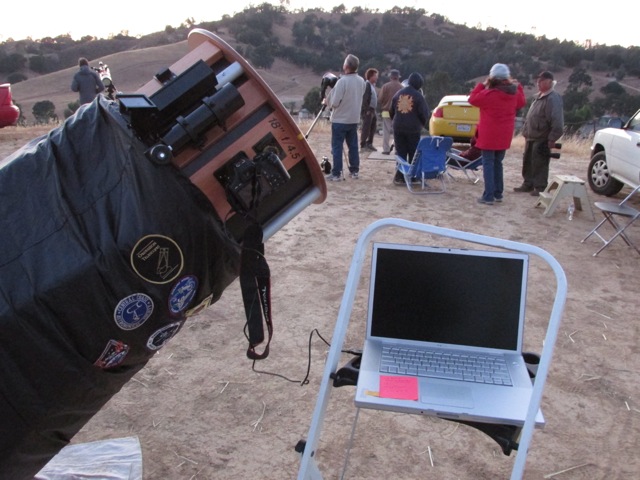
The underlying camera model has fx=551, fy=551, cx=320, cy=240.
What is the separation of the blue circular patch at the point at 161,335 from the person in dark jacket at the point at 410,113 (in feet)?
22.6

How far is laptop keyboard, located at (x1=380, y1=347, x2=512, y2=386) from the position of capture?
73.9 inches

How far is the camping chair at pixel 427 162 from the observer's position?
24.5ft

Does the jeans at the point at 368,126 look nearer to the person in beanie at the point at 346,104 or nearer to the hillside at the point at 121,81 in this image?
the person in beanie at the point at 346,104

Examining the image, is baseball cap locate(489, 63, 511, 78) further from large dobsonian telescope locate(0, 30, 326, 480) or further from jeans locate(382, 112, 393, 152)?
large dobsonian telescope locate(0, 30, 326, 480)

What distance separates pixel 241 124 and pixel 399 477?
6.29ft

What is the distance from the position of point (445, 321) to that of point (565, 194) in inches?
218

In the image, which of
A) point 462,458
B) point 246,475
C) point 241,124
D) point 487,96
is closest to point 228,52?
point 241,124

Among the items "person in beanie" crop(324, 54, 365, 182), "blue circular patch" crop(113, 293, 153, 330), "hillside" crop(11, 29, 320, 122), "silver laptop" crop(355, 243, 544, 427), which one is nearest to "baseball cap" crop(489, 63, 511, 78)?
"person in beanie" crop(324, 54, 365, 182)

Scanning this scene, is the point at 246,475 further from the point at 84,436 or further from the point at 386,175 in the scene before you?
the point at 386,175

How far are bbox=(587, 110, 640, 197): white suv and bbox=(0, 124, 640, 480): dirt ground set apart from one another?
239cm

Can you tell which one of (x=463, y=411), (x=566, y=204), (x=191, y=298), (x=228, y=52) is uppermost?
(x=228, y=52)

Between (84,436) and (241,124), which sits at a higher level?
(241,124)

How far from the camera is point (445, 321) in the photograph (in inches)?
80.9

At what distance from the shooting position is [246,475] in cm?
262
